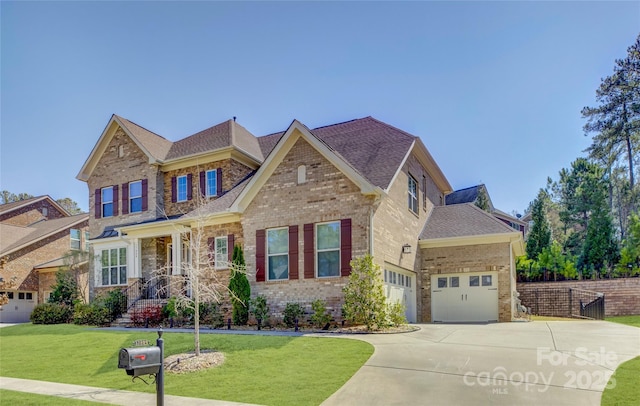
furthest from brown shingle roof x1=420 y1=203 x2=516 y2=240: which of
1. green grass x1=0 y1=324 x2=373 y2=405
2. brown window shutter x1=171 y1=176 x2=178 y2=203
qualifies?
brown window shutter x1=171 y1=176 x2=178 y2=203

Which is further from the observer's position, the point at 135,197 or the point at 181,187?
the point at 135,197

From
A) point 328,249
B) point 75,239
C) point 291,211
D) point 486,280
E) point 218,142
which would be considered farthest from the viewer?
point 75,239

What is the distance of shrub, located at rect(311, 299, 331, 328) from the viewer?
1488 cm

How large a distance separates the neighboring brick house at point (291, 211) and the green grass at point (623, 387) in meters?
7.85

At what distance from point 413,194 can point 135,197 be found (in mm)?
13626

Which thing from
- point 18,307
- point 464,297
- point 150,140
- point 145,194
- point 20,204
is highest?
point 150,140

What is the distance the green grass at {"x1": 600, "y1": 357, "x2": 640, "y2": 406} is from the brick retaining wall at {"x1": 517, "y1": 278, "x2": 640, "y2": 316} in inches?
623

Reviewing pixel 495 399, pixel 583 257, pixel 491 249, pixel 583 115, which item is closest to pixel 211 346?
pixel 495 399

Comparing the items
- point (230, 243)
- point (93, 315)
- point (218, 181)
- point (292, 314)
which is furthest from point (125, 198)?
point (292, 314)

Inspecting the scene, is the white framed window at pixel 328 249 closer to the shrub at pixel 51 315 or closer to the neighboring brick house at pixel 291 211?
the neighboring brick house at pixel 291 211

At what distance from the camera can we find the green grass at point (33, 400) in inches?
328

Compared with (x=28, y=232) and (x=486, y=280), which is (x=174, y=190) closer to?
(x=486, y=280)

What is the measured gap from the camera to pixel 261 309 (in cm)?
1638

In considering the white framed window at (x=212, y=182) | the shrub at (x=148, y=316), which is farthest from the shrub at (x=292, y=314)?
the white framed window at (x=212, y=182)
